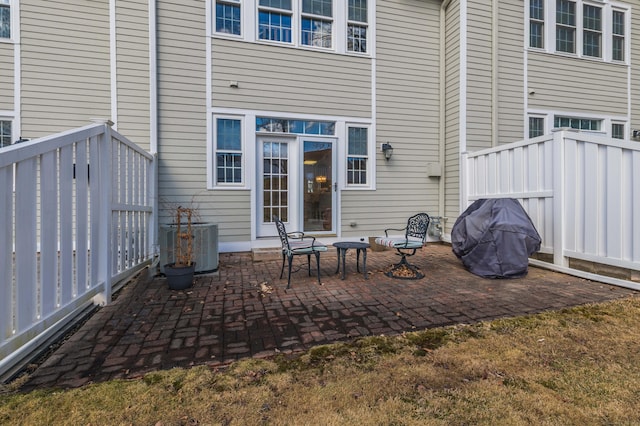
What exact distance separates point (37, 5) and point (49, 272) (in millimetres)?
5781

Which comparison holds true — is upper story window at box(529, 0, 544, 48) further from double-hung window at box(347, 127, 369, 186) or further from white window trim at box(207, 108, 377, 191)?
white window trim at box(207, 108, 377, 191)

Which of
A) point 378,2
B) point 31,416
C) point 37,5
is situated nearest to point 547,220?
point 378,2

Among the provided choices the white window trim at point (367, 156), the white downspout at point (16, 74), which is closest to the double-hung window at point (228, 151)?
the white window trim at point (367, 156)

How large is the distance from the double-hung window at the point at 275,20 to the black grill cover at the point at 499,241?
5.09 meters

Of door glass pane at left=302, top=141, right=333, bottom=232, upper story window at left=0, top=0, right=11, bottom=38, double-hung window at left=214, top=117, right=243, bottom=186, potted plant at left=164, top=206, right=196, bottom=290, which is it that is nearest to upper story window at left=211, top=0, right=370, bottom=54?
double-hung window at left=214, top=117, right=243, bottom=186

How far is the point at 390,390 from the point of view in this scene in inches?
74.9

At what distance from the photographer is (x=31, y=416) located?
167 cm

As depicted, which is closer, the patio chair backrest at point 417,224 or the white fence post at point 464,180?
the patio chair backrest at point 417,224

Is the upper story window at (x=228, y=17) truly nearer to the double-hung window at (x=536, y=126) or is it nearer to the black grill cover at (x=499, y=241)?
the black grill cover at (x=499, y=241)

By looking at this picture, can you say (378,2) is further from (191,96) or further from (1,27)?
(1,27)

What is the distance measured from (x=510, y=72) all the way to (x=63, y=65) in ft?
29.6

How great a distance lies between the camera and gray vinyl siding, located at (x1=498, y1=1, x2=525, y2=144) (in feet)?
23.2

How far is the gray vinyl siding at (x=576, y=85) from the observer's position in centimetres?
744

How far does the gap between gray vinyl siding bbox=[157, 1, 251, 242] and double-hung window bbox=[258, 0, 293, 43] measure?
3.68 feet
